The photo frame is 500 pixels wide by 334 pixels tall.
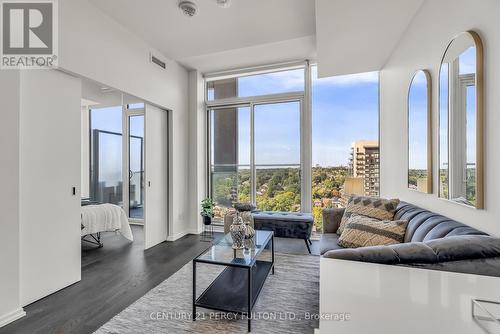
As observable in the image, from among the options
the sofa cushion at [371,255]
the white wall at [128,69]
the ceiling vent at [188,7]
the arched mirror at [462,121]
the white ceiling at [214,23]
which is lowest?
the sofa cushion at [371,255]

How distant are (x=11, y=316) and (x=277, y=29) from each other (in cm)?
402

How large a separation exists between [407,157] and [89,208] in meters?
4.32

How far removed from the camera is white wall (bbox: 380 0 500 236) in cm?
130

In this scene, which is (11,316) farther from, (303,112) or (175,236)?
(303,112)

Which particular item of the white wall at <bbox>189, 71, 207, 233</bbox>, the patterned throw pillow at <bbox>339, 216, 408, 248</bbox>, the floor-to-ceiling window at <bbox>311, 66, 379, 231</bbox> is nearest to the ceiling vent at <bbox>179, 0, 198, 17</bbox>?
the white wall at <bbox>189, 71, 207, 233</bbox>

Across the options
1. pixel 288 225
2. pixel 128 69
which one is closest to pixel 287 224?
pixel 288 225

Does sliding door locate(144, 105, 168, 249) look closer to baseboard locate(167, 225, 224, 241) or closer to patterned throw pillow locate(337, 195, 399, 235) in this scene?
baseboard locate(167, 225, 224, 241)

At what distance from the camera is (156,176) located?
3.81m

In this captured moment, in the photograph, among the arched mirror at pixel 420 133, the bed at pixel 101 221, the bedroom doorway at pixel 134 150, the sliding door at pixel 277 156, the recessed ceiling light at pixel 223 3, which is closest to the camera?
the arched mirror at pixel 420 133

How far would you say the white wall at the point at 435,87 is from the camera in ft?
4.27

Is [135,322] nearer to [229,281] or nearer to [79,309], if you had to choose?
[79,309]

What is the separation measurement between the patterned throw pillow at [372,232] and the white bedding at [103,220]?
10.9 ft

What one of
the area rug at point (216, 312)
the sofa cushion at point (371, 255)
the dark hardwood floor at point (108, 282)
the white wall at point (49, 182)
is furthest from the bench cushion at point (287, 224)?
the white wall at point (49, 182)

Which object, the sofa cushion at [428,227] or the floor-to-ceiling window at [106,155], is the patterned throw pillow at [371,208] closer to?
the sofa cushion at [428,227]
